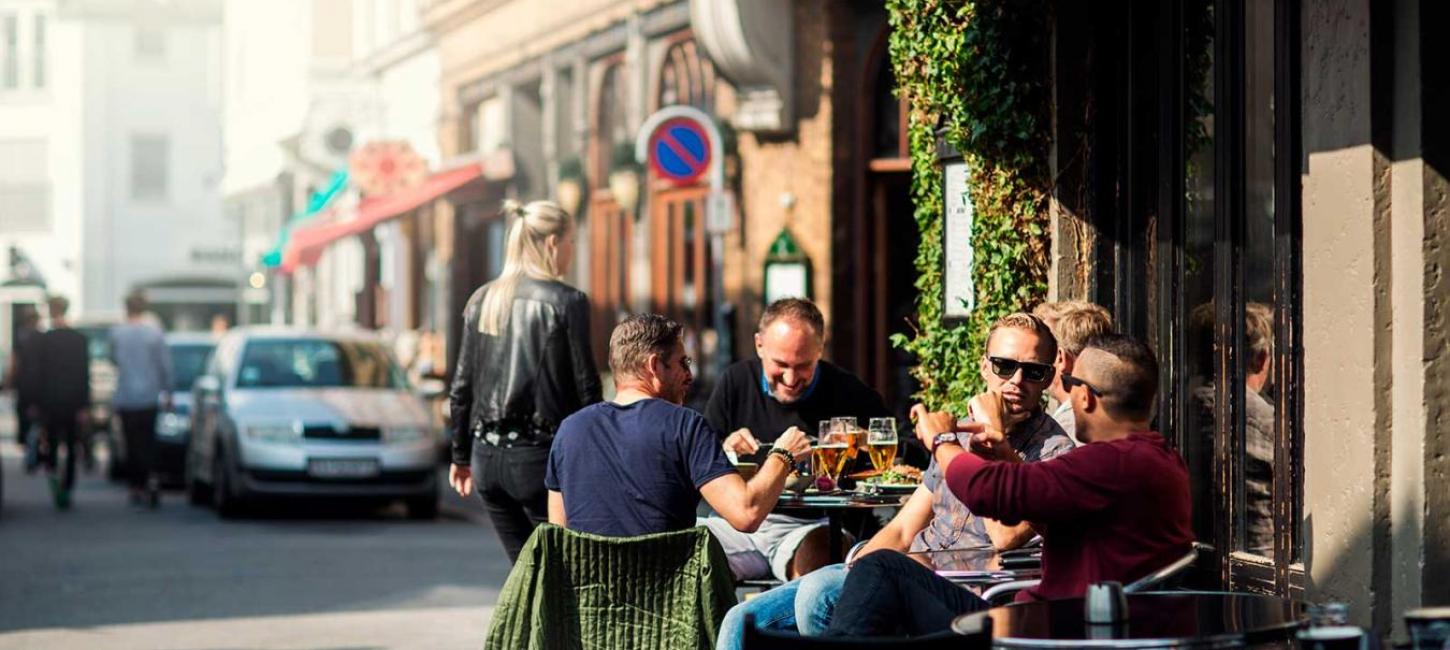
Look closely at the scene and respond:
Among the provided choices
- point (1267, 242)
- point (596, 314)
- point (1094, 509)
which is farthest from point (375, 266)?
point (1094, 509)

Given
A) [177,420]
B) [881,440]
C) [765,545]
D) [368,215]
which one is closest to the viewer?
[881,440]

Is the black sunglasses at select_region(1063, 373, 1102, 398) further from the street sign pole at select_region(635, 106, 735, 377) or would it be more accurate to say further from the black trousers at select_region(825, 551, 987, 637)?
the street sign pole at select_region(635, 106, 735, 377)

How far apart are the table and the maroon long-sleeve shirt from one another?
6.17 feet

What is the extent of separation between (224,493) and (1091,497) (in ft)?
45.9

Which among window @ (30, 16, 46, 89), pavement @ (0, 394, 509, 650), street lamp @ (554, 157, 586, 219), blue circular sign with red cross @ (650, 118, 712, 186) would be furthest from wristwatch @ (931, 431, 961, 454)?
window @ (30, 16, 46, 89)

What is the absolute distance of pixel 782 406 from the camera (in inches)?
347

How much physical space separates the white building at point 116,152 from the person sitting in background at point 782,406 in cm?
5447

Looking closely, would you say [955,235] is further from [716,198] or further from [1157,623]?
[1157,623]

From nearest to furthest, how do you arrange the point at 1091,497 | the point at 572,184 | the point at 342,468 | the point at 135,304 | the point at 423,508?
the point at 1091,497
the point at 342,468
the point at 423,508
the point at 135,304
the point at 572,184

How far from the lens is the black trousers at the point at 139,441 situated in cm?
→ 2008

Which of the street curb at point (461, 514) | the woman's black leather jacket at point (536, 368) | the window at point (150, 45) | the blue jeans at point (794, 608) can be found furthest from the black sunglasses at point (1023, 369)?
the window at point (150, 45)

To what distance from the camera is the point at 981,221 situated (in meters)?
9.92

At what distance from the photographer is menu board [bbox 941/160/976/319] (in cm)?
1021

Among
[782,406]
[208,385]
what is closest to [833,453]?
[782,406]
